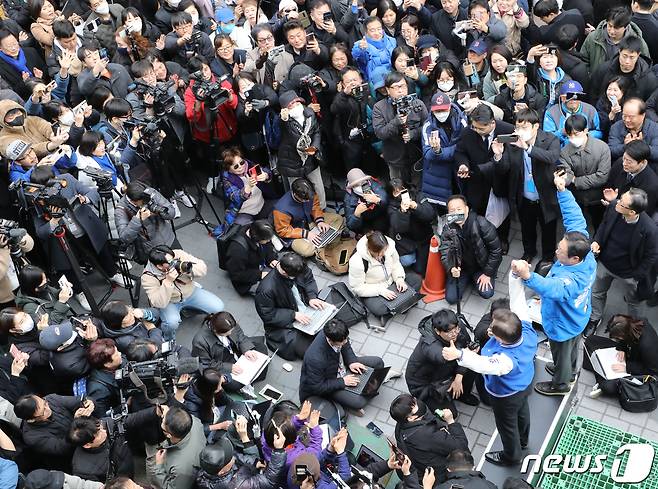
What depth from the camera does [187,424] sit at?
5938 millimetres

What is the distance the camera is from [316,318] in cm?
789

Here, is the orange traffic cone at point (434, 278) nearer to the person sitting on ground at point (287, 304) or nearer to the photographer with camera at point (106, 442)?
the person sitting on ground at point (287, 304)

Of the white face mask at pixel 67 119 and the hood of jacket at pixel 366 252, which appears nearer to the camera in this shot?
the hood of jacket at pixel 366 252

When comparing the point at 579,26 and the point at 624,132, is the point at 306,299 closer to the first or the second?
the point at 624,132

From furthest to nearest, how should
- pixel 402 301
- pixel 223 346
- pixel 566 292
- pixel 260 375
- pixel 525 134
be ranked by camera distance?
pixel 402 301 < pixel 260 375 < pixel 525 134 < pixel 223 346 < pixel 566 292

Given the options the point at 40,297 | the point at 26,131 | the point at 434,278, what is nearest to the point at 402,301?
the point at 434,278

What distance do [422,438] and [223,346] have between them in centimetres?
218

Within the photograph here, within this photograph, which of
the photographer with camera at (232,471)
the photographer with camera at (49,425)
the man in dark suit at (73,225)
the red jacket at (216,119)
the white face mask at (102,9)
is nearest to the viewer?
the photographer with camera at (232,471)

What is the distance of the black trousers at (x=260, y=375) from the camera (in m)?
7.23

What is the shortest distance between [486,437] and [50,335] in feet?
13.0

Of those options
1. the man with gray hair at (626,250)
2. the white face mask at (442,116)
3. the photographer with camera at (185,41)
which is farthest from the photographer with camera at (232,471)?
the photographer with camera at (185,41)

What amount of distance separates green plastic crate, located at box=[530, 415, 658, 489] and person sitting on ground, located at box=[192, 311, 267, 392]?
284 cm

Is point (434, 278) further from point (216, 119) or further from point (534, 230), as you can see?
point (216, 119)

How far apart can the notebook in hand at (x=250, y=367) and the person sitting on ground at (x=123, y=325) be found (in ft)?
2.56
